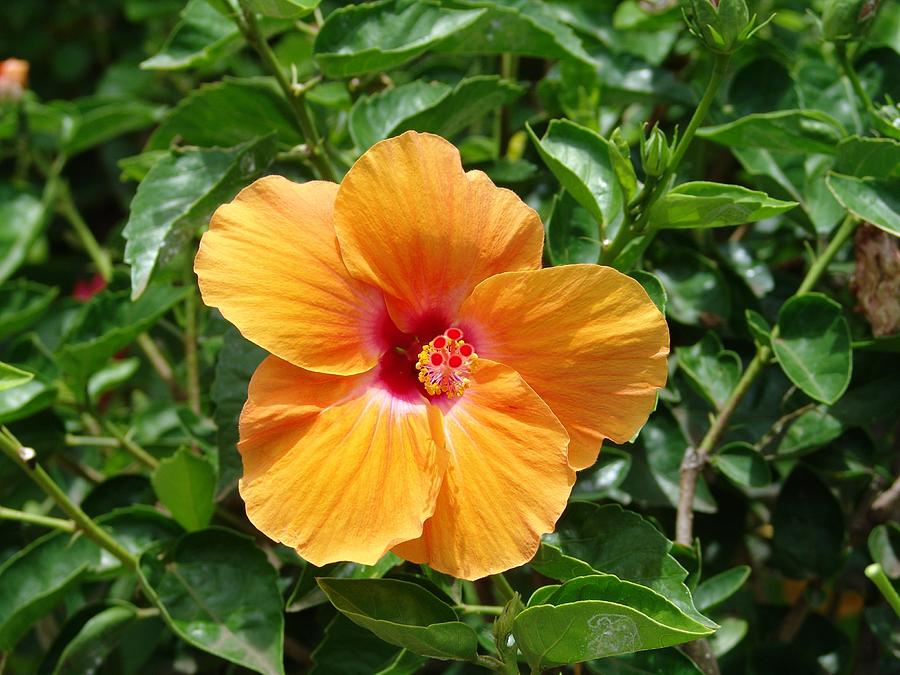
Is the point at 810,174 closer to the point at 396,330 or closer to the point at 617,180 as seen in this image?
the point at 617,180

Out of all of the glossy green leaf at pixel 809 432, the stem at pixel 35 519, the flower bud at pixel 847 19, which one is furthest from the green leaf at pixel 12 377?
the flower bud at pixel 847 19

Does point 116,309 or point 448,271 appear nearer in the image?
point 448,271

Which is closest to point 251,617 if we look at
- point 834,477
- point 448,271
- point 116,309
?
point 448,271

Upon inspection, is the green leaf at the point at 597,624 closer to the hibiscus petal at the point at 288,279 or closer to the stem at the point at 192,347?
the hibiscus petal at the point at 288,279

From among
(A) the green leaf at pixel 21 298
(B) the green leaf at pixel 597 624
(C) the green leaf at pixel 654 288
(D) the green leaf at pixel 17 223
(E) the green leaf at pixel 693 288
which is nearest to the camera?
(B) the green leaf at pixel 597 624

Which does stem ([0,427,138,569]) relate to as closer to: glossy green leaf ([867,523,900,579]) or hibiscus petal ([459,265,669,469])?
hibiscus petal ([459,265,669,469])

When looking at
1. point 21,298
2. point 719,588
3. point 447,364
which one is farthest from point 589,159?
point 21,298
